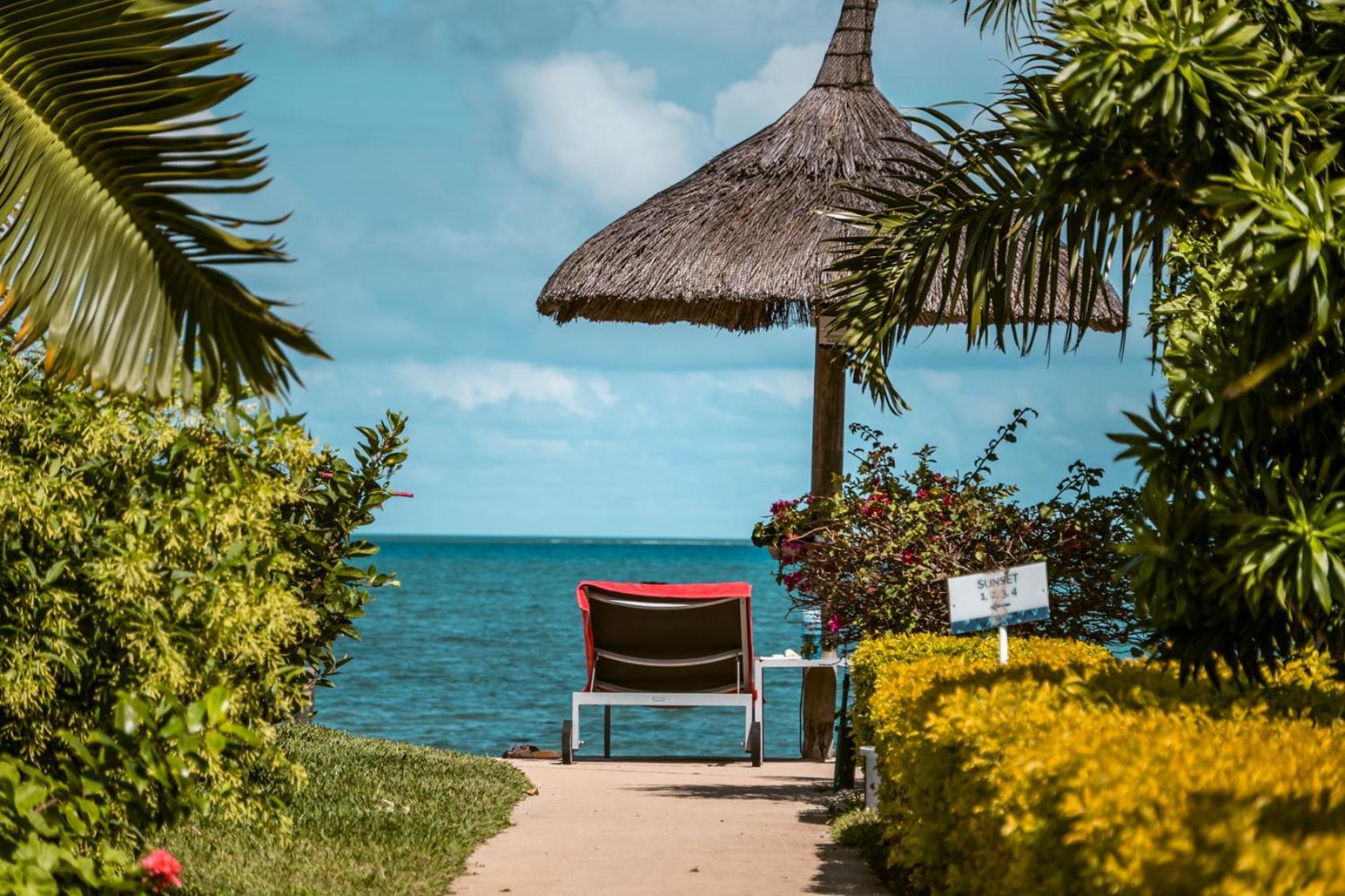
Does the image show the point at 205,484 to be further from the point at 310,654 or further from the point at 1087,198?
the point at 1087,198

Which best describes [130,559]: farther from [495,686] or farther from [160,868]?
[495,686]

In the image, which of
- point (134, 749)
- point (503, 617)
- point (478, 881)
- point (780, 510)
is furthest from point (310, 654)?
point (503, 617)

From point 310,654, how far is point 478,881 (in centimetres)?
167

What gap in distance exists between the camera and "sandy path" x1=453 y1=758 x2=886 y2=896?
5777mm

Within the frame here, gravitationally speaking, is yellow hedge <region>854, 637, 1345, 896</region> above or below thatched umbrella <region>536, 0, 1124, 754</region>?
below

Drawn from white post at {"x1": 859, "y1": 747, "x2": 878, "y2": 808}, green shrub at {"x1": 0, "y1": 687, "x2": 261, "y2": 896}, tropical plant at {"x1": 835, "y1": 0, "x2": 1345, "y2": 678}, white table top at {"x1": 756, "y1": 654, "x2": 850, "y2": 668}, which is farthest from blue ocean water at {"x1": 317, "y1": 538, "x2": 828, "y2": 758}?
tropical plant at {"x1": 835, "y1": 0, "x2": 1345, "y2": 678}

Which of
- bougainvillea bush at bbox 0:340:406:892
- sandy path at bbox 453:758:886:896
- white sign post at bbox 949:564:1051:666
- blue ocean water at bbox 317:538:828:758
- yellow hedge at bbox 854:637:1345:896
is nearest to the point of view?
yellow hedge at bbox 854:637:1345:896

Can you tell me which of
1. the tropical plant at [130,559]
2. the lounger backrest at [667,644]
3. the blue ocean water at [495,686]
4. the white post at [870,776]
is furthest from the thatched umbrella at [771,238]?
the tropical plant at [130,559]

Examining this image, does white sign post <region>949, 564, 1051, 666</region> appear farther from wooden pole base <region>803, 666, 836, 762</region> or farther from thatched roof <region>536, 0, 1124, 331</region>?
wooden pole base <region>803, 666, 836, 762</region>

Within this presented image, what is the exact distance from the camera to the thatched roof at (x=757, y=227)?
9.21m

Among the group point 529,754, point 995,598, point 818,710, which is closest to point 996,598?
point 995,598

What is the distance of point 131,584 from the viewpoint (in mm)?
4586

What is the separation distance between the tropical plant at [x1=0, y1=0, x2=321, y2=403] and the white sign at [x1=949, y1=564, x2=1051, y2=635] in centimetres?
377

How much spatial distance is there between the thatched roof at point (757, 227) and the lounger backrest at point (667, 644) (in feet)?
7.04
